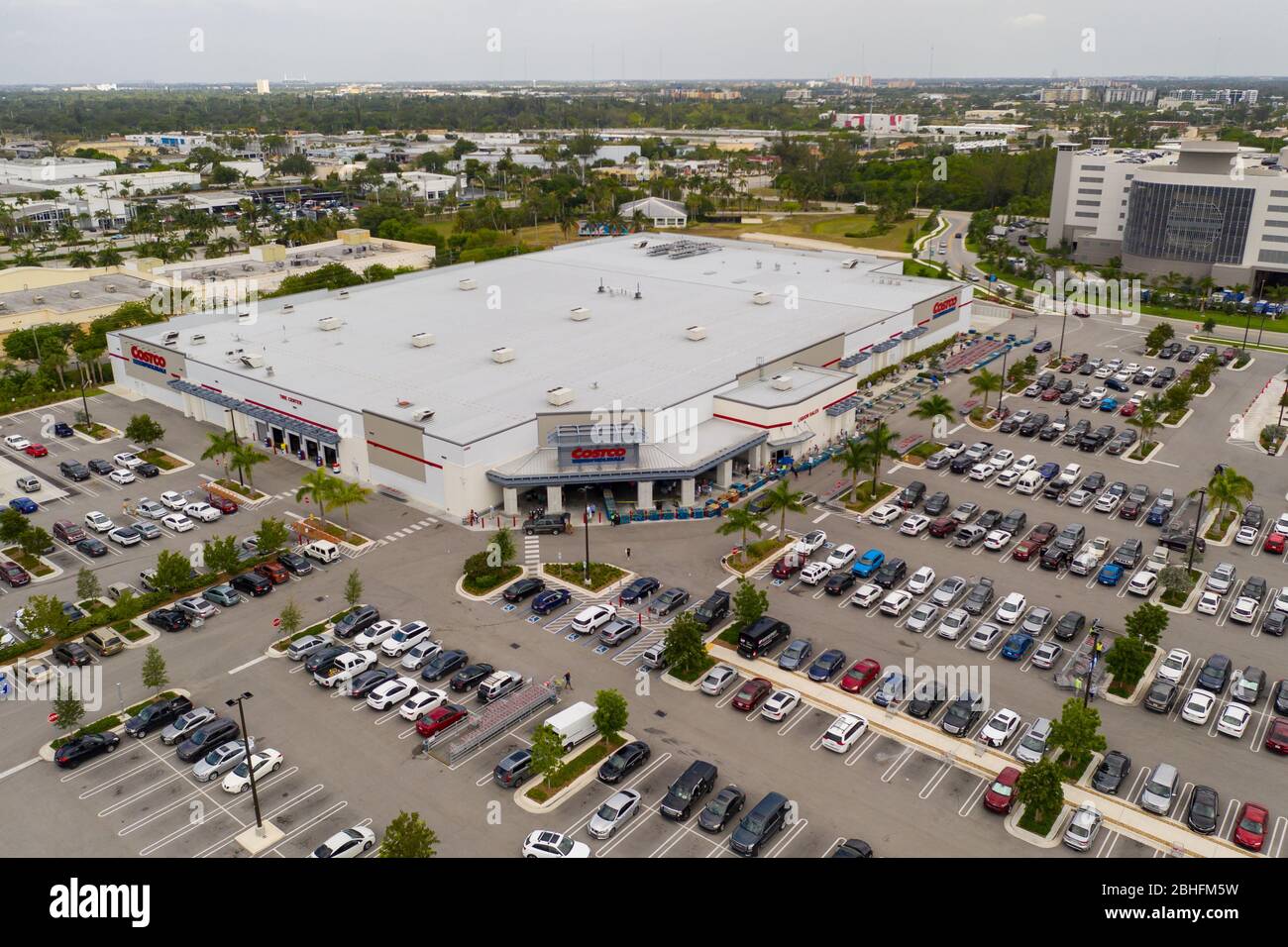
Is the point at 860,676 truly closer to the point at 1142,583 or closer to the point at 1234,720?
the point at 1234,720

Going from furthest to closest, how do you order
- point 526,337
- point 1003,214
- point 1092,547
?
1. point 1003,214
2. point 526,337
3. point 1092,547

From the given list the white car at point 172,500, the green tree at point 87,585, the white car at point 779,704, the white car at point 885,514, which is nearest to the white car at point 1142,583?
the white car at point 885,514

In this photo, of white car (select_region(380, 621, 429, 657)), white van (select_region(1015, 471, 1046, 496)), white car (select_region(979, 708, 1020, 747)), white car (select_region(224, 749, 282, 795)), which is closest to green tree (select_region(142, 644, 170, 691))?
white car (select_region(224, 749, 282, 795))

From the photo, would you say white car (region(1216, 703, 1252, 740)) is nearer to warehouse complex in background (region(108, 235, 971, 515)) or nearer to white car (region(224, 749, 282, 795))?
warehouse complex in background (region(108, 235, 971, 515))

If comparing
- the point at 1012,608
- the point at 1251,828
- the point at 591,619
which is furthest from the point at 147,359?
the point at 1251,828

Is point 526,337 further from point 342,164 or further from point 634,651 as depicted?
point 342,164

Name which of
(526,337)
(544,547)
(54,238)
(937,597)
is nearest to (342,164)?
(54,238)
